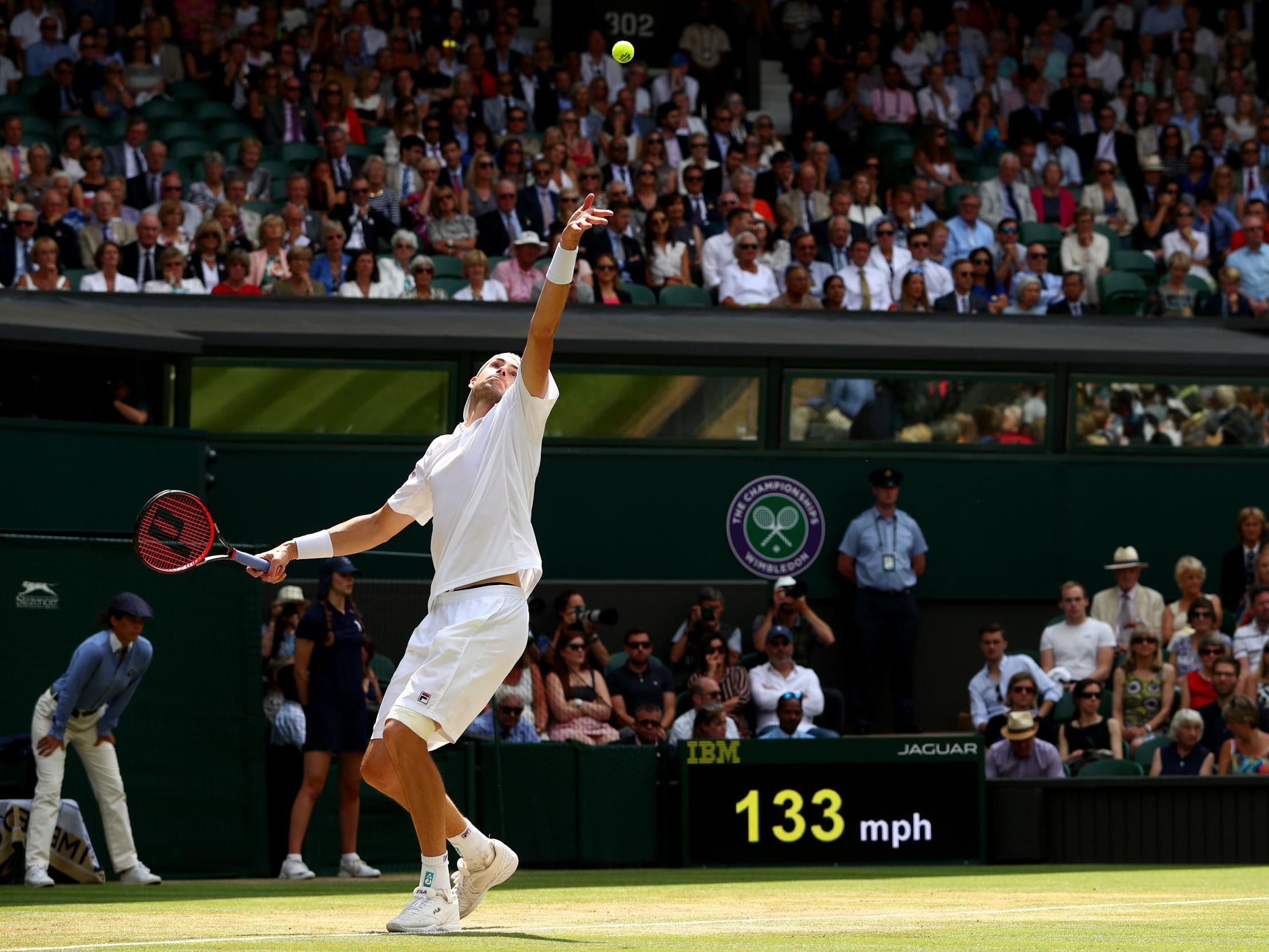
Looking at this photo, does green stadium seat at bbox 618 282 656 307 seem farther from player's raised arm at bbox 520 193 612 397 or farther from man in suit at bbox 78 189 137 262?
player's raised arm at bbox 520 193 612 397

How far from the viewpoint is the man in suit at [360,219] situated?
17.4 metres

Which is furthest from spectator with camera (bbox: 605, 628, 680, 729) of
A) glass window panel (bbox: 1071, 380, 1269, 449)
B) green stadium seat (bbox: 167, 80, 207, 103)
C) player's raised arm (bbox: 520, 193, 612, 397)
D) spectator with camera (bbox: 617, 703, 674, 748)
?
green stadium seat (bbox: 167, 80, 207, 103)

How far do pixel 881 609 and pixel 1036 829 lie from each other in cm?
303

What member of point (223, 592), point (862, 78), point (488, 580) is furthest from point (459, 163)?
point (488, 580)

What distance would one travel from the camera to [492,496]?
721 centimetres

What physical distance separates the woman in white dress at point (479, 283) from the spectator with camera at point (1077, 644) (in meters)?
5.34

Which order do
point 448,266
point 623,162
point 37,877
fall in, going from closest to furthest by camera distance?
point 37,877
point 448,266
point 623,162

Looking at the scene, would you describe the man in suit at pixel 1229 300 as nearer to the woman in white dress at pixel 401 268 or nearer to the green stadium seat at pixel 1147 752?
the green stadium seat at pixel 1147 752

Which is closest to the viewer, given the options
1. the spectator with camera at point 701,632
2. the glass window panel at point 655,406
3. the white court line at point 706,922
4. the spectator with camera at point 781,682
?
the white court line at point 706,922

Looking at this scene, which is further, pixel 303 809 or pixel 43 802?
pixel 303 809

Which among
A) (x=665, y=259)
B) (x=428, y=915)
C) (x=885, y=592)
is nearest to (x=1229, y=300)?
(x=885, y=592)

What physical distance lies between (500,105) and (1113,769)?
9495 mm

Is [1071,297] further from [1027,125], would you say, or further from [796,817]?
[796,817]

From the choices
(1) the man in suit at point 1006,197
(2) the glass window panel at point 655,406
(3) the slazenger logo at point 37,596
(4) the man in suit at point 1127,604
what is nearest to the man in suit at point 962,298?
(1) the man in suit at point 1006,197
